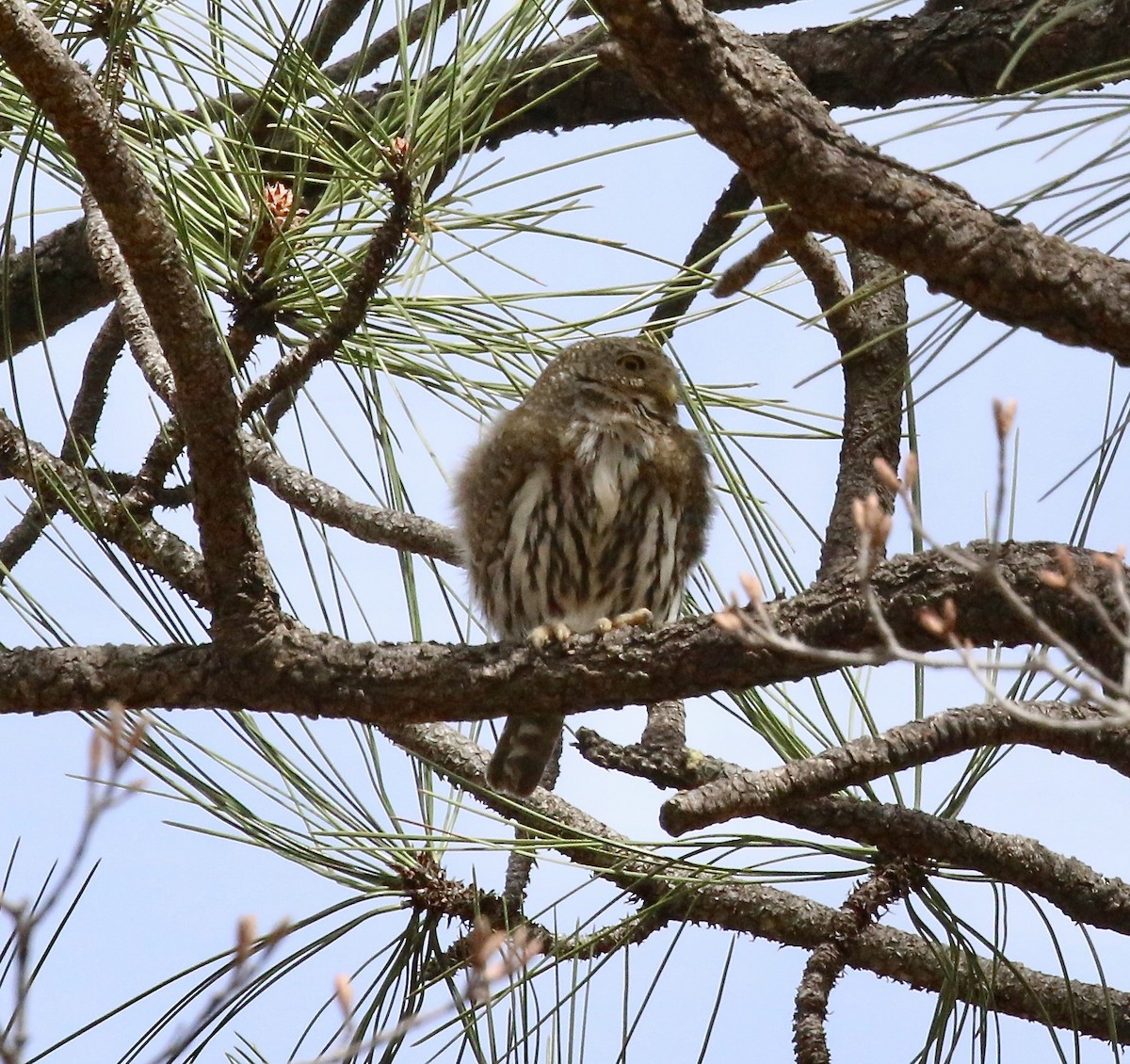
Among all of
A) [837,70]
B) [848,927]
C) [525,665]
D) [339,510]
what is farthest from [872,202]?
→ [837,70]

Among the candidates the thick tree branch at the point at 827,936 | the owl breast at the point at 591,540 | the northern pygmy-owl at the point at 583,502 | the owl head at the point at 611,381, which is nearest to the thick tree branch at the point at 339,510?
the northern pygmy-owl at the point at 583,502

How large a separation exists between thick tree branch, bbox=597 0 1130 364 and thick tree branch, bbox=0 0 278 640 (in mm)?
715

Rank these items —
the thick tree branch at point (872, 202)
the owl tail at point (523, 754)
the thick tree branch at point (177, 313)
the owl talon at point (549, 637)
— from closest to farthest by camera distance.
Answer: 1. the thick tree branch at point (872, 202)
2. the thick tree branch at point (177, 313)
3. the owl talon at point (549, 637)
4. the owl tail at point (523, 754)

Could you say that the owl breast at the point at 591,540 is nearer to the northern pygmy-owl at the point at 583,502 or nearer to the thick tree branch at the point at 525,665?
the northern pygmy-owl at the point at 583,502

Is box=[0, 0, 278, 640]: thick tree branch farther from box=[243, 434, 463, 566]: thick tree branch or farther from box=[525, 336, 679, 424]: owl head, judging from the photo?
box=[525, 336, 679, 424]: owl head

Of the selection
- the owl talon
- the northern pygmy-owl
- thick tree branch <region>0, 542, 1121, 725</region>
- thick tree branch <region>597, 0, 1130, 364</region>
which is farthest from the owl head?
thick tree branch <region>597, 0, 1130, 364</region>

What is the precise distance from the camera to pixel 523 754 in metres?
3.21

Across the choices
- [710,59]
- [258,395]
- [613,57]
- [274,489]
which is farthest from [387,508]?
[710,59]

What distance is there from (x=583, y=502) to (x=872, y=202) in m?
1.69

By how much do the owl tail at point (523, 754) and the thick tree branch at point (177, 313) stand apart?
99 centimetres

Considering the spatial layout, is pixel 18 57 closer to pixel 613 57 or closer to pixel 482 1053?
pixel 613 57

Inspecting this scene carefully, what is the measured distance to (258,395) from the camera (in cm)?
261

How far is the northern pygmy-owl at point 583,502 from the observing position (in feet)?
11.5

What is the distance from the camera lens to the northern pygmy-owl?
11.5 feet
